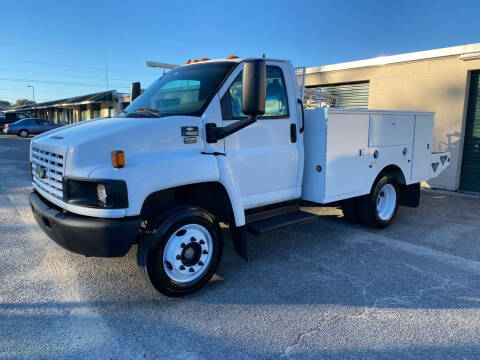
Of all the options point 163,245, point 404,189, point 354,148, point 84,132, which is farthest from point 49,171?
point 404,189

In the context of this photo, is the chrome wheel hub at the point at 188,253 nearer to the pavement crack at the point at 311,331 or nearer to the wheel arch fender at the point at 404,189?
the pavement crack at the point at 311,331

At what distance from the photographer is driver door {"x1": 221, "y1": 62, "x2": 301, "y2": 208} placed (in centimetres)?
400

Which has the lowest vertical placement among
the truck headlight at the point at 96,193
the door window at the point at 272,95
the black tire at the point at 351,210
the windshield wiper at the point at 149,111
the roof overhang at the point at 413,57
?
the black tire at the point at 351,210

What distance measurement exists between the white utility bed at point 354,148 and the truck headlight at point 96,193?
A: 2.57 meters

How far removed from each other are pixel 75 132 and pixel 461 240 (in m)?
5.38

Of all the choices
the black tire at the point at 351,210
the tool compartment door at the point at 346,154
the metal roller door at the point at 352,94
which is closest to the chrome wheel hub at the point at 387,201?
the black tire at the point at 351,210

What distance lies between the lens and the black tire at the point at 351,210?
5754mm

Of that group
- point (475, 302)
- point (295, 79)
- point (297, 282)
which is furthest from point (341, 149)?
point (475, 302)

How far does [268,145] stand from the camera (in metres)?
4.31

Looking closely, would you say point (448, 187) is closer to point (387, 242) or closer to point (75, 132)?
point (387, 242)

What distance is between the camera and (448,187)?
29.1ft

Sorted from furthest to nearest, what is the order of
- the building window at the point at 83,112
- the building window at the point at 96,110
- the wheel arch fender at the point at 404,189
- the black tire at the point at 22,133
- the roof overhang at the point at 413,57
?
1. the building window at the point at 83,112
2. the building window at the point at 96,110
3. the black tire at the point at 22,133
4. the roof overhang at the point at 413,57
5. the wheel arch fender at the point at 404,189

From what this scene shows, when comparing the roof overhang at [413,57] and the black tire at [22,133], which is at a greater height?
the roof overhang at [413,57]

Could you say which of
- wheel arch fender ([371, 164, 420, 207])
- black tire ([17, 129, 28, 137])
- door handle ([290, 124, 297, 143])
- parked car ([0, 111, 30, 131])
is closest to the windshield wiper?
door handle ([290, 124, 297, 143])
